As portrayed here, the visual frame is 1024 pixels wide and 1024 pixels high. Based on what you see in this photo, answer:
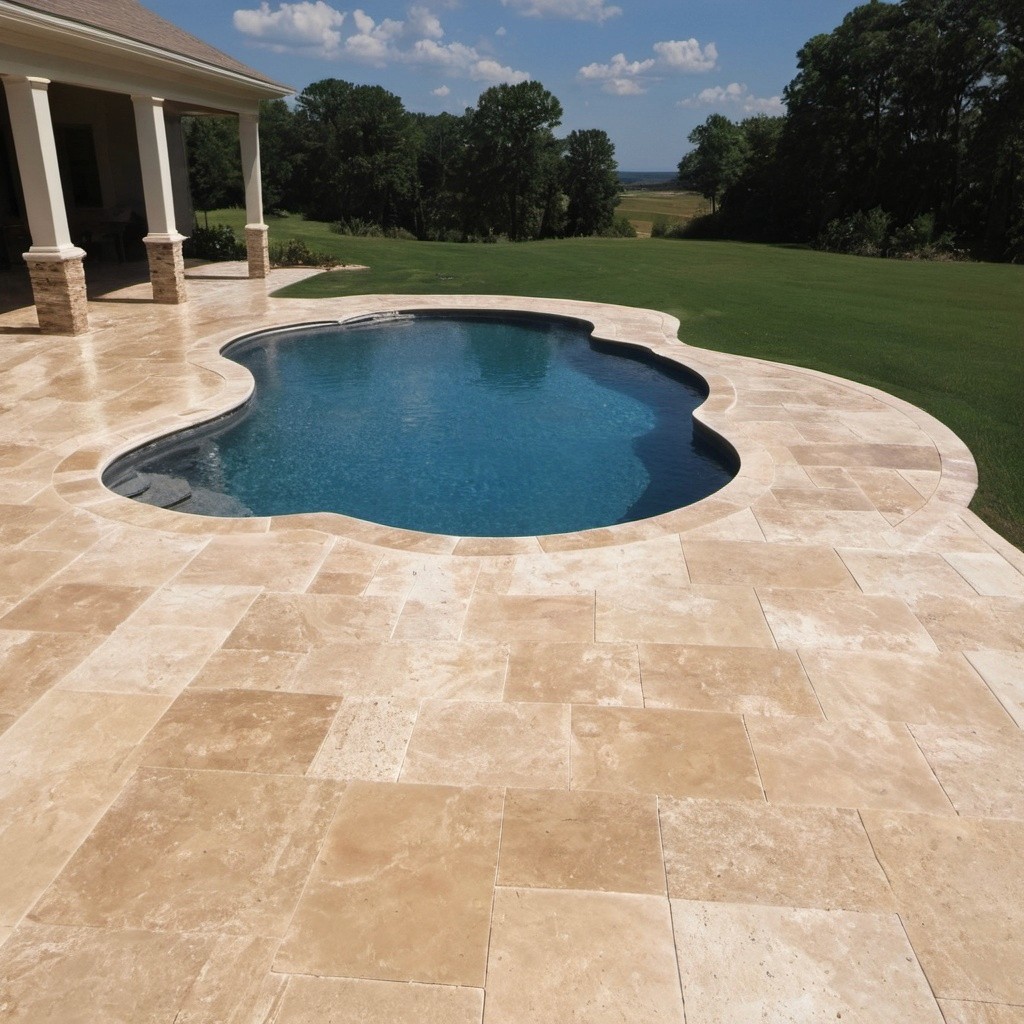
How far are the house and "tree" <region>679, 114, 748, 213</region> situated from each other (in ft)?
115

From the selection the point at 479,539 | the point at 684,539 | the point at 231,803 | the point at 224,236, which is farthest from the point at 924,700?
the point at 224,236

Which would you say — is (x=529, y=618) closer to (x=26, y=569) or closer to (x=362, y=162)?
(x=26, y=569)

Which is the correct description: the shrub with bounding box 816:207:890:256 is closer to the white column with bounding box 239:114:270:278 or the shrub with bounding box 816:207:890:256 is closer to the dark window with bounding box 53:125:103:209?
the white column with bounding box 239:114:270:278

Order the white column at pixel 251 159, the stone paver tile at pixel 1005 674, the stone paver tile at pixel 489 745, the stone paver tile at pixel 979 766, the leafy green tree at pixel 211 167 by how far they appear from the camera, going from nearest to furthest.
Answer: the stone paver tile at pixel 979 766, the stone paver tile at pixel 489 745, the stone paver tile at pixel 1005 674, the white column at pixel 251 159, the leafy green tree at pixel 211 167

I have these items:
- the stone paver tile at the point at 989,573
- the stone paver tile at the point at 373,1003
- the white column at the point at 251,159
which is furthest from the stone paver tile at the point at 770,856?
the white column at the point at 251,159

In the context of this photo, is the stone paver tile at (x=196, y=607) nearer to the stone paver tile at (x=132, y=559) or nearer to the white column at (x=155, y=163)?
the stone paver tile at (x=132, y=559)

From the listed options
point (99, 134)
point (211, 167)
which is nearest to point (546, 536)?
point (99, 134)

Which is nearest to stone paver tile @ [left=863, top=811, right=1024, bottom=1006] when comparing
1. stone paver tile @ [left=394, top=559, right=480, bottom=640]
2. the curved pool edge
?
stone paver tile @ [left=394, top=559, right=480, bottom=640]

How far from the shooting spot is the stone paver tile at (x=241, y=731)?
3.82 meters

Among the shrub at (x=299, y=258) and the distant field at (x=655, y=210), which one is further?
the distant field at (x=655, y=210)

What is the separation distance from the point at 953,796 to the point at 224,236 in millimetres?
22734

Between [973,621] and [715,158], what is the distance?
200 ft

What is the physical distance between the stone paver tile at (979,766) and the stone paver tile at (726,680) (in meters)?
0.59

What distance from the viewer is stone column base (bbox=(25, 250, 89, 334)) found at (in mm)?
11539
